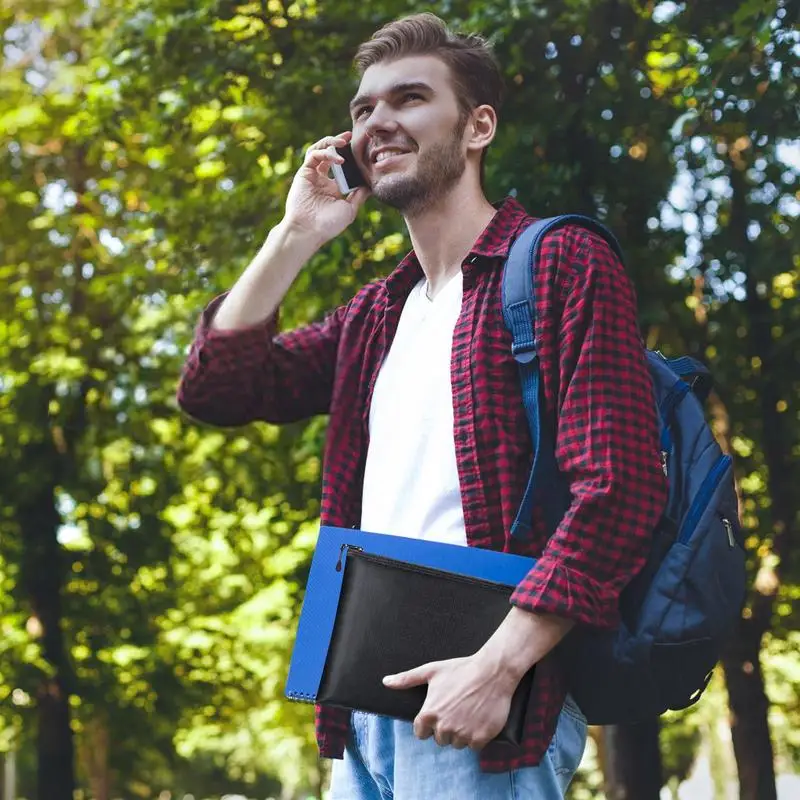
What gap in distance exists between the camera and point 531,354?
2457mm

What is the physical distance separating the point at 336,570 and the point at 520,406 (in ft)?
1.54

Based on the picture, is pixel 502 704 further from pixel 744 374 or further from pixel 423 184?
pixel 744 374

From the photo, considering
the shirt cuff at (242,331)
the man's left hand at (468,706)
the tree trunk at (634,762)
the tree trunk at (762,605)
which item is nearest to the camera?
the man's left hand at (468,706)

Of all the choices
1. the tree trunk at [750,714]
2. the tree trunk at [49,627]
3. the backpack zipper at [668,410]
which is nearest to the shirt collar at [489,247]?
the backpack zipper at [668,410]

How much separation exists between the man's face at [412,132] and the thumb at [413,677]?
106 cm

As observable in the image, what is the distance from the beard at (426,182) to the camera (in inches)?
111

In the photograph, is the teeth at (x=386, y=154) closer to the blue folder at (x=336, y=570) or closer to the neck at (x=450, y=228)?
the neck at (x=450, y=228)

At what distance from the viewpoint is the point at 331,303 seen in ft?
28.2

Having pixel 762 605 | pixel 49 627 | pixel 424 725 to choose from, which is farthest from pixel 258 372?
pixel 49 627

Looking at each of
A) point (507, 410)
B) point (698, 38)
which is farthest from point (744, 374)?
point (507, 410)

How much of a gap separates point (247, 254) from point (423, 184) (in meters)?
6.18

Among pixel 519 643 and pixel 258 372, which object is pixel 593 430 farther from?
pixel 258 372

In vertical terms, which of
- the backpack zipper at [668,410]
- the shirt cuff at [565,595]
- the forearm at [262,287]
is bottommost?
the shirt cuff at [565,595]

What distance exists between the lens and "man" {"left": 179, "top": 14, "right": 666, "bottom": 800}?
2.23 meters
